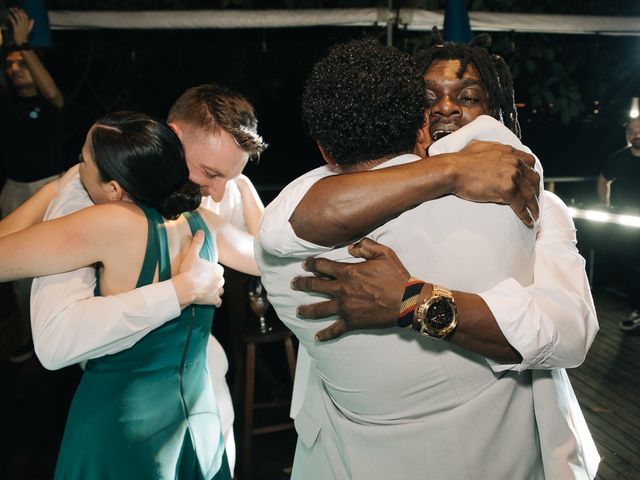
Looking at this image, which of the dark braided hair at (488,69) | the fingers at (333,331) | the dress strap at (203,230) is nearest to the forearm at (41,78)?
the dress strap at (203,230)

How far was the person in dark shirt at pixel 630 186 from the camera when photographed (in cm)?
500

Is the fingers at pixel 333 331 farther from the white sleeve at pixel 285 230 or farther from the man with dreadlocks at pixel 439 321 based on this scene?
the white sleeve at pixel 285 230

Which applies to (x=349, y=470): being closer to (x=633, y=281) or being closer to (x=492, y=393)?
(x=492, y=393)

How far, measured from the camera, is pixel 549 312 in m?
1.03

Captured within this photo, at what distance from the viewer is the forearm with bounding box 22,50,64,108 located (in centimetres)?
382

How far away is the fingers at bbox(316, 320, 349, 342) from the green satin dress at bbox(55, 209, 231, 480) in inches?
26.5

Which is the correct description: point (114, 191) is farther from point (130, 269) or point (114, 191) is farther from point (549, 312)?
point (549, 312)

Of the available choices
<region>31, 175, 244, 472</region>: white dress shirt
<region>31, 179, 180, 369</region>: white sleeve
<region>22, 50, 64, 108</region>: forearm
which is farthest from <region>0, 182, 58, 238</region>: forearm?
<region>22, 50, 64, 108</region>: forearm

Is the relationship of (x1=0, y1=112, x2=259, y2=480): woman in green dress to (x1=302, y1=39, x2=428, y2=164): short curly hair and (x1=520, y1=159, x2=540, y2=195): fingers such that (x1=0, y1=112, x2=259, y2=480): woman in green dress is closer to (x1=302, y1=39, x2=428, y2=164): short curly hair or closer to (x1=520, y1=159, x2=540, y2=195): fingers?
(x1=302, y1=39, x2=428, y2=164): short curly hair

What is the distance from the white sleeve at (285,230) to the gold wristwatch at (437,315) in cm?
21

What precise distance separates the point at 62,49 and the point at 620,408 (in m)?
6.41

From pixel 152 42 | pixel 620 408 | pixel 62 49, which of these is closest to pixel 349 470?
Answer: pixel 620 408

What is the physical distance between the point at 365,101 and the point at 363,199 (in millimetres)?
170

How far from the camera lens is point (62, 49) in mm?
6293
